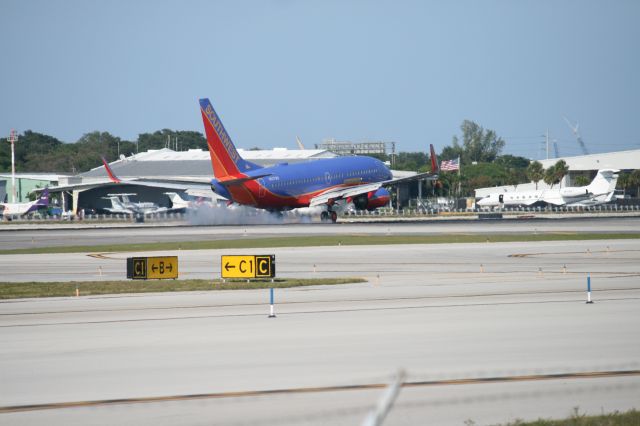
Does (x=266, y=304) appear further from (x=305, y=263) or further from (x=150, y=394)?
(x=305, y=263)

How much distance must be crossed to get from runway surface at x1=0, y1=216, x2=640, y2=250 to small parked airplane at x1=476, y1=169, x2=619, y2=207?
121ft

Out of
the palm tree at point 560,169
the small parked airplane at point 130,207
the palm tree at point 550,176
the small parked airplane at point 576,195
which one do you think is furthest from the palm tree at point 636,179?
the small parked airplane at point 130,207

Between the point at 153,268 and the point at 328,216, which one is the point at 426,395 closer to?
the point at 153,268

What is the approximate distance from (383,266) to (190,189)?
138 feet

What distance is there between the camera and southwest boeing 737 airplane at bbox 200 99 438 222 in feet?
255

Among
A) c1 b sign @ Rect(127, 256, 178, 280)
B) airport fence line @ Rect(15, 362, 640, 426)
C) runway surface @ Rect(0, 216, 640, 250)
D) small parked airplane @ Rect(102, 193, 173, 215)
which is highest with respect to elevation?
small parked airplane @ Rect(102, 193, 173, 215)

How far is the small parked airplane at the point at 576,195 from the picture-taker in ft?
398

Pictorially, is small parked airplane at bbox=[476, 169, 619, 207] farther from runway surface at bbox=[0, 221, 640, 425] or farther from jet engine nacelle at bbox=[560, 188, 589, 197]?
runway surface at bbox=[0, 221, 640, 425]

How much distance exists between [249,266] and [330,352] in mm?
18523

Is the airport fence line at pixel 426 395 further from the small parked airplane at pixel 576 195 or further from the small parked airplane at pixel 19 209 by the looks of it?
the small parked airplane at pixel 19 209

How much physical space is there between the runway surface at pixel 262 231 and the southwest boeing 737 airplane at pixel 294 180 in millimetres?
2419

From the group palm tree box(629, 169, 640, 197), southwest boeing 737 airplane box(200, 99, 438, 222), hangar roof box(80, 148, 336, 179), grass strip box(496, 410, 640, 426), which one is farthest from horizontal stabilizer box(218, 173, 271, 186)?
palm tree box(629, 169, 640, 197)

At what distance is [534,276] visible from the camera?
131 ft

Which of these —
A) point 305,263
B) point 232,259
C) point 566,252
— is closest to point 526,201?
point 566,252
